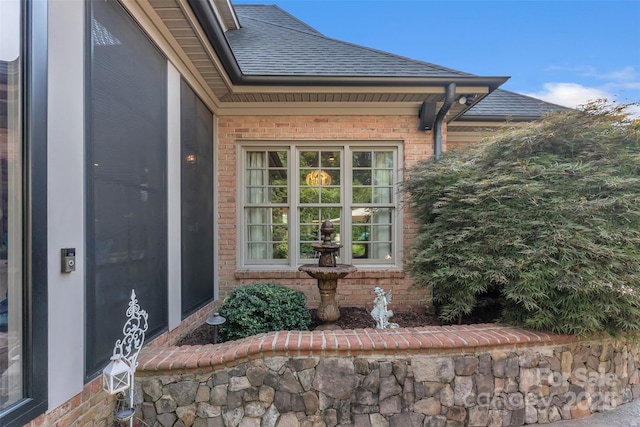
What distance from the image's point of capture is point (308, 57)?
4.62 metres

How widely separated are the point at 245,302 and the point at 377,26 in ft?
35.5

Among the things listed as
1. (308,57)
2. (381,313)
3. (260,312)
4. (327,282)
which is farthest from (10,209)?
(308,57)

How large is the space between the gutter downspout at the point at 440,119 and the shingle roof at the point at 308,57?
21 cm

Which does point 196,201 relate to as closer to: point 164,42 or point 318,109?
point 164,42

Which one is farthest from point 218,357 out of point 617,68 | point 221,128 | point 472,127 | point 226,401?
point 617,68

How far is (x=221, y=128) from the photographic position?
4543 millimetres

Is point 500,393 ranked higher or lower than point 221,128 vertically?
lower

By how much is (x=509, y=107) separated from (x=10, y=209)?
6.51 meters

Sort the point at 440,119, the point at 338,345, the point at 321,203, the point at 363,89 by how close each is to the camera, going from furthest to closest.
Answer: the point at 321,203, the point at 440,119, the point at 363,89, the point at 338,345

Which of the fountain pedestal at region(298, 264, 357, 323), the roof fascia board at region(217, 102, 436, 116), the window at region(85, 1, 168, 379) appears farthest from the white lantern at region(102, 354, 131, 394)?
the roof fascia board at region(217, 102, 436, 116)

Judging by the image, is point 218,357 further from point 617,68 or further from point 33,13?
point 617,68

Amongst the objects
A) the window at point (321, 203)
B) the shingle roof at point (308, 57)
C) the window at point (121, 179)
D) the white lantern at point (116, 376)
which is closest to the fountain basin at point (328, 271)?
the window at point (321, 203)

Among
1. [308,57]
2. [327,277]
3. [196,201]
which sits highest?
[308,57]

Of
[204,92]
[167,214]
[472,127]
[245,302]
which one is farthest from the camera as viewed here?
[472,127]
